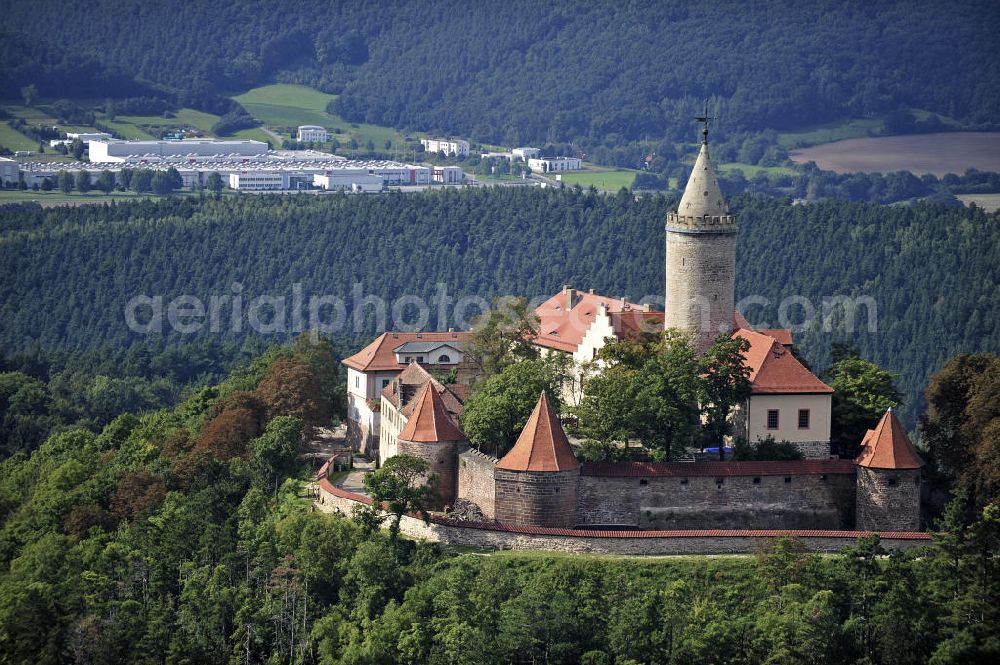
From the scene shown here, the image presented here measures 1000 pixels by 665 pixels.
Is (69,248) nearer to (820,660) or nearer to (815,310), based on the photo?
(815,310)

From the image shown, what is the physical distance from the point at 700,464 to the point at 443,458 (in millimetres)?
8742

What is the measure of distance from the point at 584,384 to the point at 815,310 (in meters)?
65.3

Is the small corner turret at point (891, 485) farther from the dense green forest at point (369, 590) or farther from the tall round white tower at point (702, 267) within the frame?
the tall round white tower at point (702, 267)

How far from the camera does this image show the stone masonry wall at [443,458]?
6562cm

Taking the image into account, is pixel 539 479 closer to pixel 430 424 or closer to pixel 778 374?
pixel 430 424

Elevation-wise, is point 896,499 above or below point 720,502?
above

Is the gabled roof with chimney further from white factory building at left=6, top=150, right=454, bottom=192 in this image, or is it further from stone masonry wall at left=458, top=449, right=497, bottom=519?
white factory building at left=6, top=150, right=454, bottom=192

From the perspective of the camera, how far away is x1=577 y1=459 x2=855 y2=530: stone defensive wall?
63.8 metres

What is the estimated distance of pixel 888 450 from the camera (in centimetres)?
6328

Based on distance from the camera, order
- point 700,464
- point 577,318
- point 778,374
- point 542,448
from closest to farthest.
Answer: point 542,448, point 700,464, point 778,374, point 577,318

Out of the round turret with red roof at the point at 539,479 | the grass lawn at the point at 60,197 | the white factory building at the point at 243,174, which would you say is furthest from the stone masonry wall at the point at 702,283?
the white factory building at the point at 243,174

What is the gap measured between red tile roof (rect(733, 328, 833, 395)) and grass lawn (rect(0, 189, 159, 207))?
115957 millimetres

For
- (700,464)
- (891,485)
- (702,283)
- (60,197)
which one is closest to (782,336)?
(702,283)

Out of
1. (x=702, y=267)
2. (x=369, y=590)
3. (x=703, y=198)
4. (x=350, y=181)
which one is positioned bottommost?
(x=369, y=590)
